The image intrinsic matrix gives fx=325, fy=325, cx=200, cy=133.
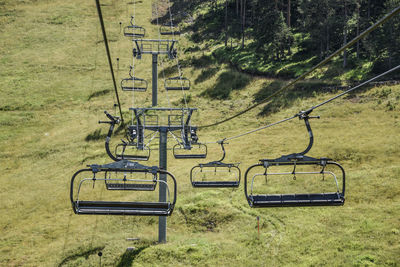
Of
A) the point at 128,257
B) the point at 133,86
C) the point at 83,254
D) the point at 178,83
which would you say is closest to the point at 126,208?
the point at 128,257

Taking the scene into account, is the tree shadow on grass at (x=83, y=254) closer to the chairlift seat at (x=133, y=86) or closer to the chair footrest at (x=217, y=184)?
the chair footrest at (x=217, y=184)

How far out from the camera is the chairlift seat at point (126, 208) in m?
8.14

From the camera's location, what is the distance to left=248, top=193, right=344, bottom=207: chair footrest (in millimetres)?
8328

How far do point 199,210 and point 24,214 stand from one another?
13.2m

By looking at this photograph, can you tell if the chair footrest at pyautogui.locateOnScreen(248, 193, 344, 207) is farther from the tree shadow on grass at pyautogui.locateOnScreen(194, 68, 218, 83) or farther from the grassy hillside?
the tree shadow on grass at pyautogui.locateOnScreen(194, 68, 218, 83)

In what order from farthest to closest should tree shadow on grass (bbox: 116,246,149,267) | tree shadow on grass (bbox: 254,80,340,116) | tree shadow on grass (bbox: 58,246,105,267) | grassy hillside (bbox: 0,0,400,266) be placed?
tree shadow on grass (bbox: 254,80,340,116)
tree shadow on grass (bbox: 58,246,105,267)
grassy hillside (bbox: 0,0,400,266)
tree shadow on grass (bbox: 116,246,149,267)

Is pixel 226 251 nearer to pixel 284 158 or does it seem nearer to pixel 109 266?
pixel 109 266

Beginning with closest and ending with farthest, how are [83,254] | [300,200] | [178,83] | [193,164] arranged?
1. [300,200]
2. [83,254]
3. [193,164]
4. [178,83]

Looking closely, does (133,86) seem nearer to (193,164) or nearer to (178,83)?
(193,164)

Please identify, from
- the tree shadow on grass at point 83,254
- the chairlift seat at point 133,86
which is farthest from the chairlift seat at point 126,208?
the chairlift seat at point 133,86

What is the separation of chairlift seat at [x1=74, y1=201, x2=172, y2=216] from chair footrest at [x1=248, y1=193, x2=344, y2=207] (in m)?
2.35

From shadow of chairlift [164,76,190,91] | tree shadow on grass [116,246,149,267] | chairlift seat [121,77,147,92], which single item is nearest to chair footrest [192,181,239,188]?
tree shadow on grass [116,246,149,267]

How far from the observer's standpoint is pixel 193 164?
89.6ft

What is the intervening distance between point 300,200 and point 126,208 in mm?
4473
